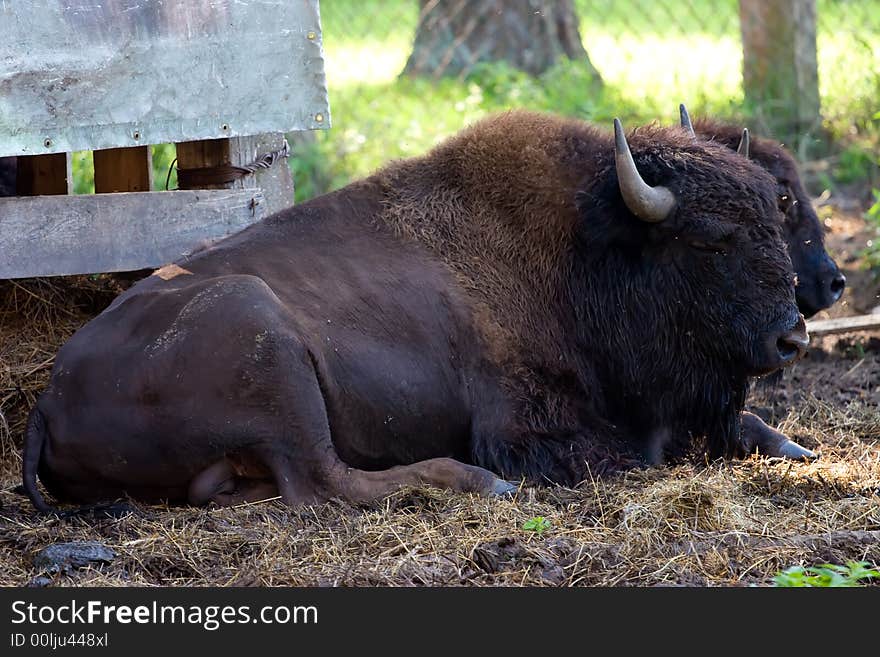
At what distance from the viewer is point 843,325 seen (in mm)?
7137

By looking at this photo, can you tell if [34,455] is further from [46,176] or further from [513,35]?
[513,35]

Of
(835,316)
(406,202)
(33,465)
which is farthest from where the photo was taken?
(835,316)

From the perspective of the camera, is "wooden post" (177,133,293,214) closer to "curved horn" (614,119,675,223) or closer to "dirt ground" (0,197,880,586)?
"dirt ground" (0,197,880,586)

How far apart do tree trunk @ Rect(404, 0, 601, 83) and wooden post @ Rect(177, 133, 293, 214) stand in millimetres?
7385

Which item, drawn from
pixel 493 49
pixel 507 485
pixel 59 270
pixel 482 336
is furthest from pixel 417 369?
pixel 493 49

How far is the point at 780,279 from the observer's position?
5.08 m

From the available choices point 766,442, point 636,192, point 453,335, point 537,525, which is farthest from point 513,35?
point 537,525

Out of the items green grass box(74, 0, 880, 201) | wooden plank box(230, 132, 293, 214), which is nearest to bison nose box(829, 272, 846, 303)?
wooden plank box(230, 132, 293, 214)

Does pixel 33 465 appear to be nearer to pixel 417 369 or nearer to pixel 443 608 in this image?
pixel 417 369

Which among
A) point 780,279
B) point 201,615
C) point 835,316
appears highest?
point 780,279

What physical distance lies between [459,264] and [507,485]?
998 millimetres

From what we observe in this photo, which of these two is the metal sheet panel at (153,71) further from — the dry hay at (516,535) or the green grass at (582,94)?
the green grass at (582,94)

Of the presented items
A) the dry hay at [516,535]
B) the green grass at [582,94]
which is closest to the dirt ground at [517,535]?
the dry hay at [516,535]

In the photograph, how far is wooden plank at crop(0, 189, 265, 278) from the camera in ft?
17.8
